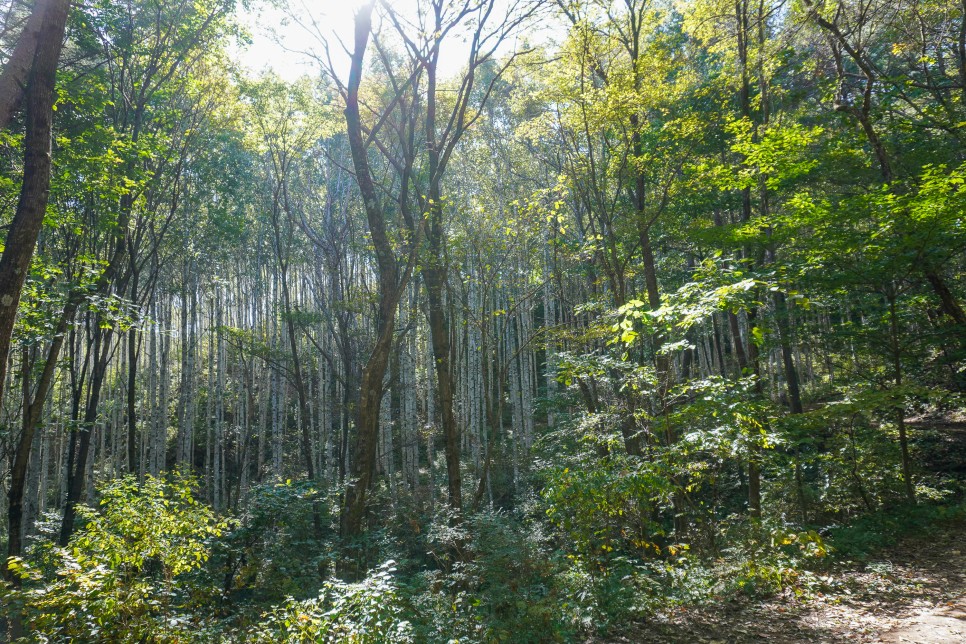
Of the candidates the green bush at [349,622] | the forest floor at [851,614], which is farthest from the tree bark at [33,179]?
the forest floor at [851,614]

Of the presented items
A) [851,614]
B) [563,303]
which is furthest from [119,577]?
[563,303]

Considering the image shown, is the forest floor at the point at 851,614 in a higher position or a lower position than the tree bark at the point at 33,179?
lower

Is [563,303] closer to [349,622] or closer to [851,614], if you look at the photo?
[851,614]

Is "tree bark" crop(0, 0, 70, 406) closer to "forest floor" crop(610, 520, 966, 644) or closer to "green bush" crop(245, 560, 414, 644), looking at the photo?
"green bush" crop(245, 560, 414, 644)

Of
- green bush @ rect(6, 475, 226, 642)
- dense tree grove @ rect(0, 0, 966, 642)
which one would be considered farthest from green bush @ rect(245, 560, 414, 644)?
green bush @ rect(6, 475, 226, 642)

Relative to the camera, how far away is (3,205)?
6121mm

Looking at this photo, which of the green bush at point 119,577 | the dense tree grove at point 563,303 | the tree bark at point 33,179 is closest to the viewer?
the green bush at point 119,577

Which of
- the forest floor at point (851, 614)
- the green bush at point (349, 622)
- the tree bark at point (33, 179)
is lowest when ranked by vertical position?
the forest floor at point (851, 614)

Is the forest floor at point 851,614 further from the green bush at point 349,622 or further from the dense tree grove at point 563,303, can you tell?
the green bush at point 349,622

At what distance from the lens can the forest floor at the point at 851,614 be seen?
11.6 ft

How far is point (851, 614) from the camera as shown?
385cm

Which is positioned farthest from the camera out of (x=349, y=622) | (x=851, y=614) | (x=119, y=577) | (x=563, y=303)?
(x=563, y=303)

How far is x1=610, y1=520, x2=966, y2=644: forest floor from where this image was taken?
3531 mm

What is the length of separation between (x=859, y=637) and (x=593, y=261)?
25.8 ft
